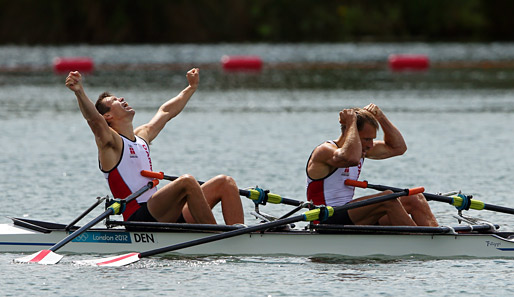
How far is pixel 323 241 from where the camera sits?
11.6 meters

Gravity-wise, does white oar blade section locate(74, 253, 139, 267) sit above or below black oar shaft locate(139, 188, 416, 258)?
below

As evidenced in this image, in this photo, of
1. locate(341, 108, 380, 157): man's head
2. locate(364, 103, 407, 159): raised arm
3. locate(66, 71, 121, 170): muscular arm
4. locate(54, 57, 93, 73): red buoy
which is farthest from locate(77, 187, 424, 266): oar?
locate(54, 57, 93, 73): red buoy

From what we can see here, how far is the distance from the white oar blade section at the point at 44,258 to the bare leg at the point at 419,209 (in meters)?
3.83

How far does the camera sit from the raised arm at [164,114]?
40.6 ft

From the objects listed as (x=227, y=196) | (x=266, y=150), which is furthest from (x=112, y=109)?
(x=266, y=150)

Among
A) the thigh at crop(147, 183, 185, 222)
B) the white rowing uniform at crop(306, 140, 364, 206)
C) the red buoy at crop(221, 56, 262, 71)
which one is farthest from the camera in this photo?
the red buoy at crop(221, 56, 262, 71)

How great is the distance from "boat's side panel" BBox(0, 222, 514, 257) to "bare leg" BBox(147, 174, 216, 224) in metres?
0.21

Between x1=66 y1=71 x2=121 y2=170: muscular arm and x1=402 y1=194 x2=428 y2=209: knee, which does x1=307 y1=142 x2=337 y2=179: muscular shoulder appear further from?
x1=66 y1=71 x2=121 y2=170: muscular arm

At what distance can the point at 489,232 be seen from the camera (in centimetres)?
1180

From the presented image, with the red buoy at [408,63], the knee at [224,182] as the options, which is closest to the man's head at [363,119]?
the knee at [224,182]

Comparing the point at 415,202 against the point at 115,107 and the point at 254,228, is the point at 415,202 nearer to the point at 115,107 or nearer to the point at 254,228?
the point at 254,228

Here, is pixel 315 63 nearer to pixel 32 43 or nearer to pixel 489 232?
pixel 32 43

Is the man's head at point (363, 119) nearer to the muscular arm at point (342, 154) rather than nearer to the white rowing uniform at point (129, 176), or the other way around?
the muscular arm at point (342, 154)

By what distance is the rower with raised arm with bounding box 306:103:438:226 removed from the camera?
37.4ft
